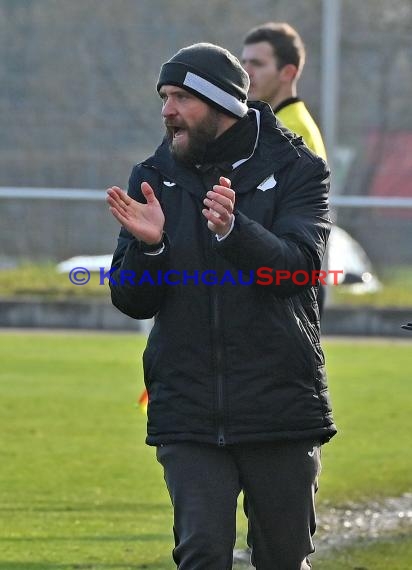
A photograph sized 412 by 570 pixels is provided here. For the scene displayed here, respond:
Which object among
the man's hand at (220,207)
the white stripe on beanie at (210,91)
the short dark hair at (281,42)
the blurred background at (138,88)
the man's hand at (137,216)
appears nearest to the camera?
the man's hand at (220,207)

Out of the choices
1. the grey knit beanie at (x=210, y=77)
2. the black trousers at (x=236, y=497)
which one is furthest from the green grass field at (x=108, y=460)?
the grey knit beanie at (x=210, y=77)

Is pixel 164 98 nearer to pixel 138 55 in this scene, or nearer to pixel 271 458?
pixel 271 458

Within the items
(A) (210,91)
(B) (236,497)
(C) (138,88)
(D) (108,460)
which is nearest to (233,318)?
(B) (236,497)

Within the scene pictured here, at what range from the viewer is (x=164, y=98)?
4738mm

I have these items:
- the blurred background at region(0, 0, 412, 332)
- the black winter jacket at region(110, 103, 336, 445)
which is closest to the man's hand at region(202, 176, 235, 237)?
the black winter jacket at region(110, 103, 336, 445)

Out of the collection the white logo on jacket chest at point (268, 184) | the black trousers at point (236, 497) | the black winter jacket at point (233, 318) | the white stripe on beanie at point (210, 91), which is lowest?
the black trousers at point (236, 497)

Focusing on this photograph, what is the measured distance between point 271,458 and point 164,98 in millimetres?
1151

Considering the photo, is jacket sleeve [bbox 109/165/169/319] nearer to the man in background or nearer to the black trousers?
the black trousers

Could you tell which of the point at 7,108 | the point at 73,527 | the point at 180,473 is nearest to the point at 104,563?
the point at 73,527

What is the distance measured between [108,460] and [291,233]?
471 centimetres

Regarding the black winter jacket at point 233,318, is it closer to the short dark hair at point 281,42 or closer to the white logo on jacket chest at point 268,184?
the white logo on jacket chest at point 268,184

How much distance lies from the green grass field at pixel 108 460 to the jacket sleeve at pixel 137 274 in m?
1.97

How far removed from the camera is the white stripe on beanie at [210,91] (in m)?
4.66

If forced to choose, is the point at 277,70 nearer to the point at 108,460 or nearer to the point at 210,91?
the point at 210,91
